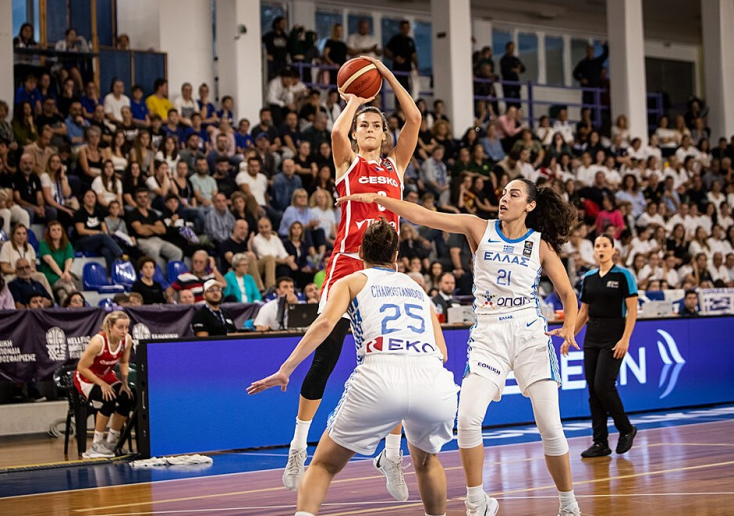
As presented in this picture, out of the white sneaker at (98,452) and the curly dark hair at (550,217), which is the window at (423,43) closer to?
the white sneaker at (98,452)

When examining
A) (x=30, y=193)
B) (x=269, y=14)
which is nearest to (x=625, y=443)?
(x=30, y=193)

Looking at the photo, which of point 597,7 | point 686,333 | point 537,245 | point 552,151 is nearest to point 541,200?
point 537,245

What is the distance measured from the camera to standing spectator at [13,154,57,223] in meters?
13.8

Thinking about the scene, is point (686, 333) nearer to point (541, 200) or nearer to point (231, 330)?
A: point (231, 330)

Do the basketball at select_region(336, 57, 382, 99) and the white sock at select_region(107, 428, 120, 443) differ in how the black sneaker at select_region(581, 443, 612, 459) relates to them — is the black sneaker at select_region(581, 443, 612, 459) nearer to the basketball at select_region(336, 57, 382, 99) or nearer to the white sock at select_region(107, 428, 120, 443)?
the basketball at select_region(336, 57, 382, 99)

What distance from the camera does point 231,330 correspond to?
11.2m

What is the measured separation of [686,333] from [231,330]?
579 cm

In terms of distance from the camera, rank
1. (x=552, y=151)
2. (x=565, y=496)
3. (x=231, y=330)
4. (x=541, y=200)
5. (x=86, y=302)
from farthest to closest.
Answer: (x=552, y=151) < (x=86, y=302) < (x=231, y=330) < (x=541, y=200) < (x=565, y=496)

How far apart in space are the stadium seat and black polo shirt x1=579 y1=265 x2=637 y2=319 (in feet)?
21.6

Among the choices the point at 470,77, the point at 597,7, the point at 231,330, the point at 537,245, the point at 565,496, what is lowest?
the point at 565,496

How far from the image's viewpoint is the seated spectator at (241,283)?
13.5 m

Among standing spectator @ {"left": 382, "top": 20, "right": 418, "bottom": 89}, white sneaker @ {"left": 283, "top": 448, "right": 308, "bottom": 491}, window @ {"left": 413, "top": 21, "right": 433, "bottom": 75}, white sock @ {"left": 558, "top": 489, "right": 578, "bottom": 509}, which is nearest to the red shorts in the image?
white sneaker @ {"left": 283, "top": 448, "right": 308, "bottom": 491}

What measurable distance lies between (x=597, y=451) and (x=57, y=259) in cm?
748

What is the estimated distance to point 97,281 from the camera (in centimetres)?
1354
